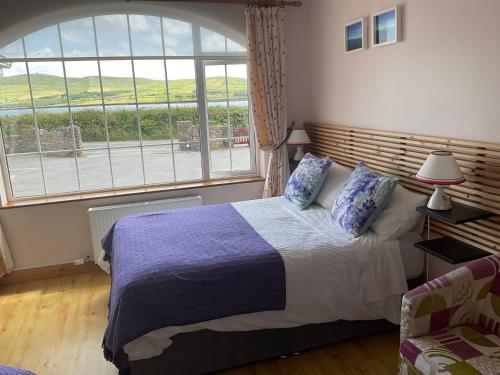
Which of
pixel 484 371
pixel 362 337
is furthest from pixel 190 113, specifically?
pixel 484 371

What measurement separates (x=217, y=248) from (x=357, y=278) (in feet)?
2.75

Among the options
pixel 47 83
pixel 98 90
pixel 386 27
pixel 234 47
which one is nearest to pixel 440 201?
pixel 386 27

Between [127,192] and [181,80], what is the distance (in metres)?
1.17

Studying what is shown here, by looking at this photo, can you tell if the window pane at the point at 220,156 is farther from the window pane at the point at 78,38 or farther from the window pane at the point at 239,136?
the window pane at the point at 78,38

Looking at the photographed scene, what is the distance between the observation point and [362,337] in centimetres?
248

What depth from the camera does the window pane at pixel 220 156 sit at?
397cm

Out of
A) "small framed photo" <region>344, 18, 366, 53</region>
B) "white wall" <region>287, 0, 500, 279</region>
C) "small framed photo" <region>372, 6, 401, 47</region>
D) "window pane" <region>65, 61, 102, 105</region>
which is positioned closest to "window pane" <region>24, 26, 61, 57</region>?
"window pane" <region>65, 61, 102, 105</region>

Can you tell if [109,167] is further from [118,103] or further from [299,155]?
[299,155]

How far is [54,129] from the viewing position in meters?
3.49

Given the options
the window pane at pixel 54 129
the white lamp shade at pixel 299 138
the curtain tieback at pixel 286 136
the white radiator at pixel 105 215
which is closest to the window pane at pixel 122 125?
the window pane at pixel 54 129

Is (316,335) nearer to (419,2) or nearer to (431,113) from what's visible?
(431,113)

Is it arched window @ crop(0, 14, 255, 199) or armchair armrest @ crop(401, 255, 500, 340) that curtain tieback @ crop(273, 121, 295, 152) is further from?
armchair armrest @ crop(401, 255, 500, 340)

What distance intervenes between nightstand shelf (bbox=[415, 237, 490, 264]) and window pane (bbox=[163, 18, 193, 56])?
264 centimetres

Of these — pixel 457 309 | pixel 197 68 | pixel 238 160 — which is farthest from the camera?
pixel 238 160
